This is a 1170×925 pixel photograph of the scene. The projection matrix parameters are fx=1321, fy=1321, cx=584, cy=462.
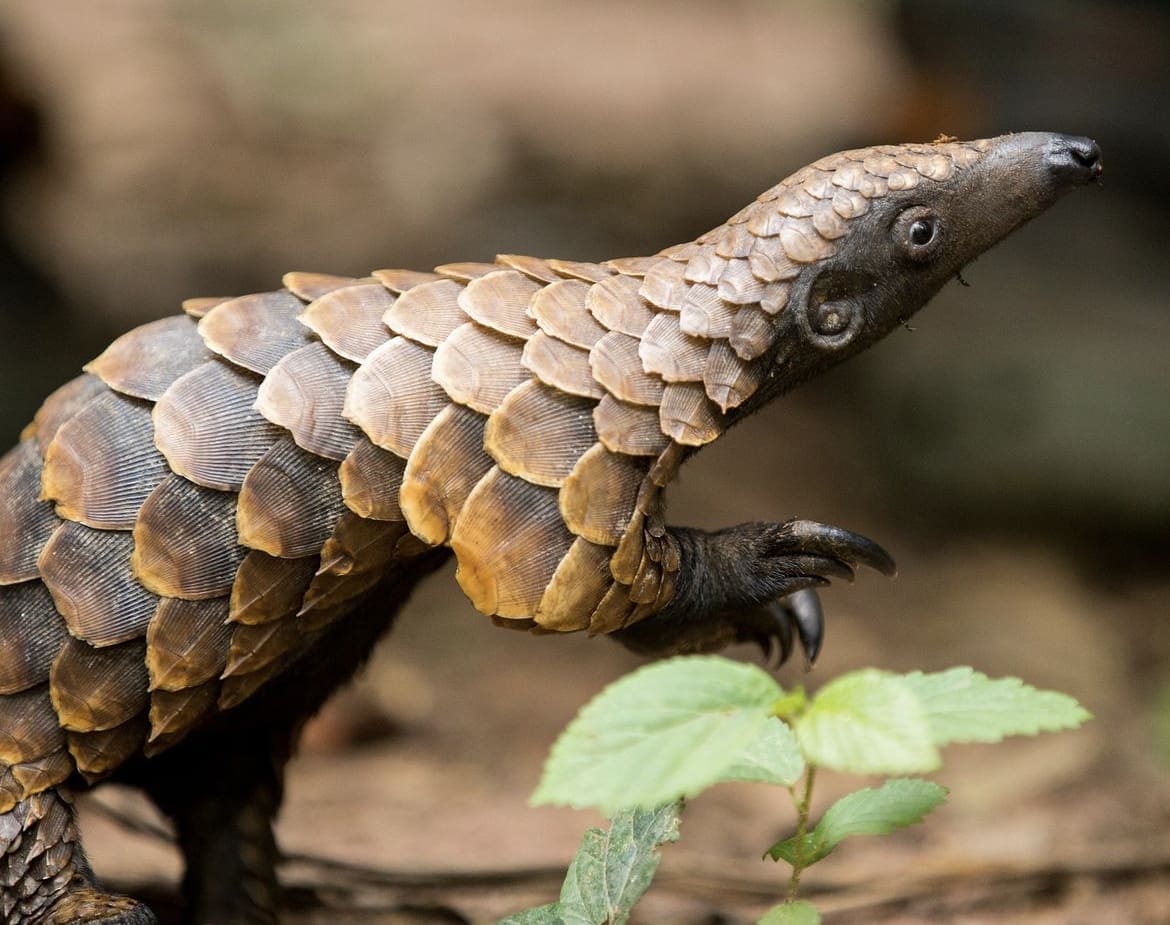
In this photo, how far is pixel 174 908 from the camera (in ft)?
12.7

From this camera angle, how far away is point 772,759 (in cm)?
242

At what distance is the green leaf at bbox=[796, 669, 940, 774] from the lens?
6.11 ft

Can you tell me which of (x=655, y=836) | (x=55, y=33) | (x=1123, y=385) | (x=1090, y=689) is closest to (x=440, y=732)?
(x=1090, y=689)

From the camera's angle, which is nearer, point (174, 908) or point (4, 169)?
point (174, 908)

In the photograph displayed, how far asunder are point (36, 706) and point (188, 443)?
659 mm

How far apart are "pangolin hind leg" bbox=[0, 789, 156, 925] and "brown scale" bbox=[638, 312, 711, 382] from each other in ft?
5.23

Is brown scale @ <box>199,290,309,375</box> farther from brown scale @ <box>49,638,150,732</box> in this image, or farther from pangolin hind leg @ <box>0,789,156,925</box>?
pangolin hind leg @ <box>0,789,156,925</box>

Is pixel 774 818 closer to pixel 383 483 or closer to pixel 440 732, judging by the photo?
pixel 440 732

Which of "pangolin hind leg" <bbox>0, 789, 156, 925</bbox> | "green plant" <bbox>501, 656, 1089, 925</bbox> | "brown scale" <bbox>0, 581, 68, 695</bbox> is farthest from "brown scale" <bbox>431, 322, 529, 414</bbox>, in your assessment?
"pangolin hind leg" <bbox>0, 789, 156, 925</bbox>

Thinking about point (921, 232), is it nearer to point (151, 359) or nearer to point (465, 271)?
point (465, 271)

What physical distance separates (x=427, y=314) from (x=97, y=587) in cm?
90

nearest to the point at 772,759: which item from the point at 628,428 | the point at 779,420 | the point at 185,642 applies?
the point at 628,428

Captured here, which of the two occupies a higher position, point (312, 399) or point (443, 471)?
point (312, 399)

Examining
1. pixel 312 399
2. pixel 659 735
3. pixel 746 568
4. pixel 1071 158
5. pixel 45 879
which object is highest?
pixel 1071 158
